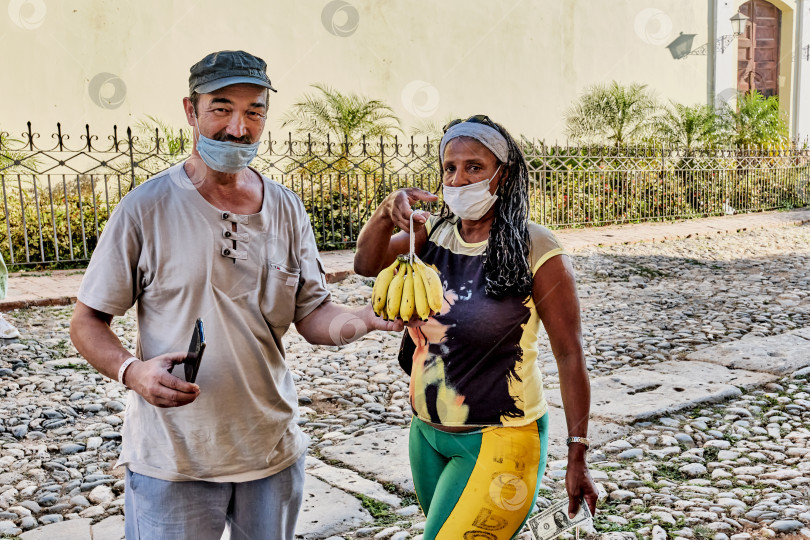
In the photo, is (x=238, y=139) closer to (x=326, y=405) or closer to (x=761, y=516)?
(x=761, y=516)

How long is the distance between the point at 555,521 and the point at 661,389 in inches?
149

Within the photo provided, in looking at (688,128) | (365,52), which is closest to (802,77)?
(688,128)

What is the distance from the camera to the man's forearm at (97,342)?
2133 millimetres

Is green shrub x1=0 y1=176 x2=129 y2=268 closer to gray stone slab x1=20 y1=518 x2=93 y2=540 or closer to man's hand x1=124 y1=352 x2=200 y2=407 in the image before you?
gray stone slab x1=20 y1=518 x2=93 y2=540

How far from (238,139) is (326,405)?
13.1 ft

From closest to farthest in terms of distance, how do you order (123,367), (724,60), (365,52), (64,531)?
(123,367)
(64,531)
(365,52)
(724,60)

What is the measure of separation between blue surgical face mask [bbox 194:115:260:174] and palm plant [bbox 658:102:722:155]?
2028cm

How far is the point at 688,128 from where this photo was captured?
2120cm

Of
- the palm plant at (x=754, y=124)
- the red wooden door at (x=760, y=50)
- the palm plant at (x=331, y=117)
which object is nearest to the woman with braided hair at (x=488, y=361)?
the palm plant at (x=331, y=117)

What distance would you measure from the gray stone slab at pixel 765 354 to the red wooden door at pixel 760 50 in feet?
67.2

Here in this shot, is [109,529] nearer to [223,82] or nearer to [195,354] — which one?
[195,354]

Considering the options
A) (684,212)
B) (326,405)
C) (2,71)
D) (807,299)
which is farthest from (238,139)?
(684,212)

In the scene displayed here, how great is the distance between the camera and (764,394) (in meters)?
6.07

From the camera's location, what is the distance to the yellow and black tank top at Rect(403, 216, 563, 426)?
2658mm
